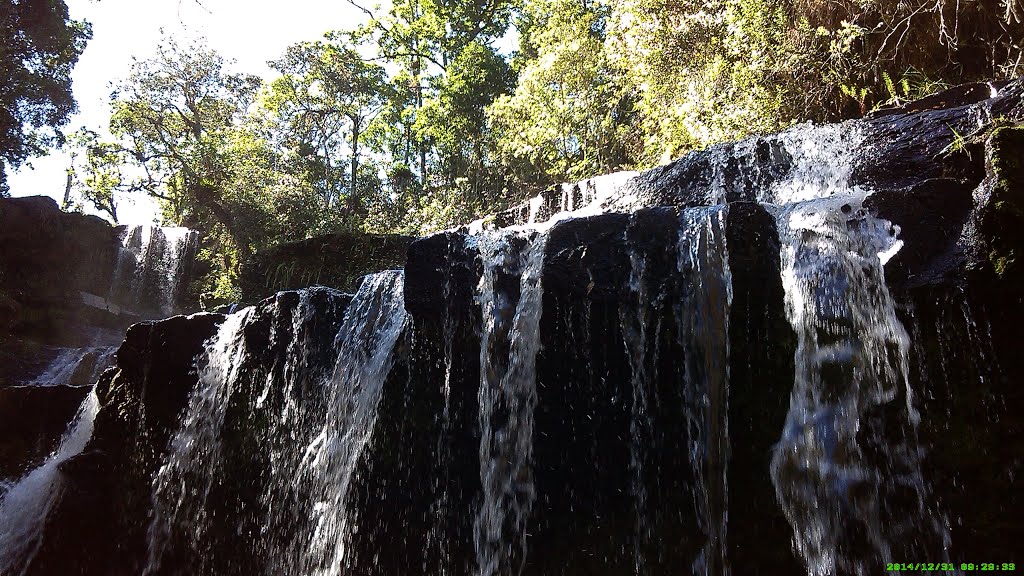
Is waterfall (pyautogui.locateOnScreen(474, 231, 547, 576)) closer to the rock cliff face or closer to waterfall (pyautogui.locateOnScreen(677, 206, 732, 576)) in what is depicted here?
the rock cliff face

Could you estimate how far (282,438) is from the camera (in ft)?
16.9

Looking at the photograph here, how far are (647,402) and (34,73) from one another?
19.5m

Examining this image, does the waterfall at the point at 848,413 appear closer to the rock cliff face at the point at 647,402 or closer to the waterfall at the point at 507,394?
the rock cliff face at the point at 647,402

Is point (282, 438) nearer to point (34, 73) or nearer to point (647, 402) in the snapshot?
point (647, 402)

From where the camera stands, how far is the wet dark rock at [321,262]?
30.9 ft

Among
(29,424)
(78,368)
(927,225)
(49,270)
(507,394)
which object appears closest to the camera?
(927,225)

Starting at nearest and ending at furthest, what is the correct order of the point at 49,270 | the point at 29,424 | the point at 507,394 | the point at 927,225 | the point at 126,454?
the point at 927,225, the point at 507,394, the point at 126,454, the point at 29,424, the point at 49,270

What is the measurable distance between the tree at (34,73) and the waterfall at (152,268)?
4.27m

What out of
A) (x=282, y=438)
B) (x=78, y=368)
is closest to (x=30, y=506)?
(x=282, y=438)

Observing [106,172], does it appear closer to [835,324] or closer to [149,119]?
[149,119]

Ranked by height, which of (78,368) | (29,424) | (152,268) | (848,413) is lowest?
(29,424)

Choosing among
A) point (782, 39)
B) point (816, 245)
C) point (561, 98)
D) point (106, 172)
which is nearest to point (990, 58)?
point (782, 39)

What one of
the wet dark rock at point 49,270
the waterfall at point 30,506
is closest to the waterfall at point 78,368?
the wet dark rock at point 49,270
